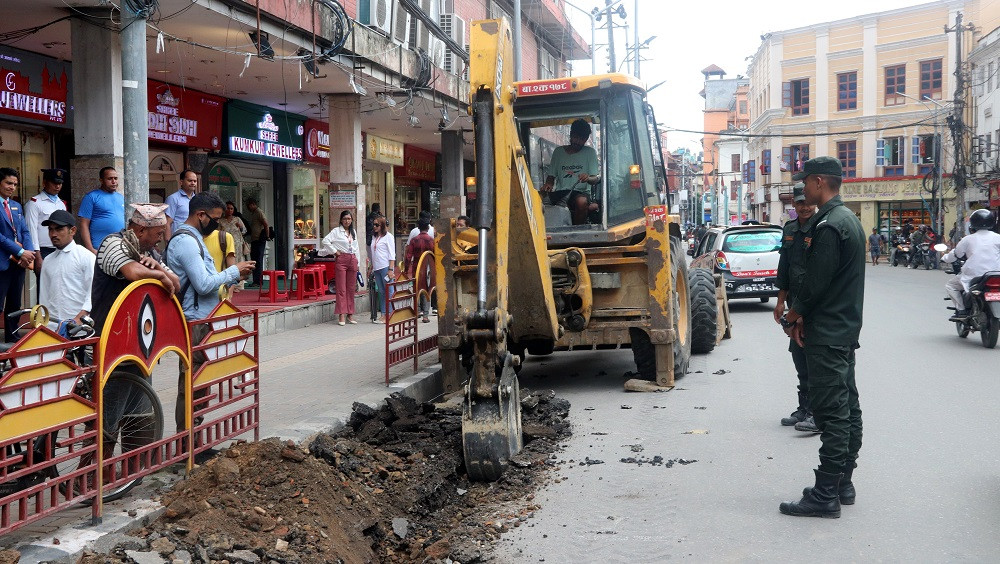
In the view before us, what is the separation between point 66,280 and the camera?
7027mm

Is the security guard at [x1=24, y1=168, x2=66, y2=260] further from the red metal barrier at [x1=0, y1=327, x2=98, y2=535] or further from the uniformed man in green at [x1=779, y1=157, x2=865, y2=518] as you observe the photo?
the uniformed man in green at [x1=779, y1=157, x2=865, y2=518]

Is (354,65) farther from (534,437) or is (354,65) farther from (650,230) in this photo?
(534,437)

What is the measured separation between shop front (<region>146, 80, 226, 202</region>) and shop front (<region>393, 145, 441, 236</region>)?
11.2m

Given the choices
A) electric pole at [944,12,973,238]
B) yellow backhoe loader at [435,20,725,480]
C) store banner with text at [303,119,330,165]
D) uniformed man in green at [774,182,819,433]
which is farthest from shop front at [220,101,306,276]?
electric pole at [944,12,973,238]

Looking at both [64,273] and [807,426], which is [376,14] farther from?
[807,426]

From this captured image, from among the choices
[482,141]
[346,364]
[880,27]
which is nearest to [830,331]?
[482,141]

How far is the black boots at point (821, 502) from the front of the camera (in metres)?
5.10

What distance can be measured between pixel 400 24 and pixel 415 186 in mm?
13149

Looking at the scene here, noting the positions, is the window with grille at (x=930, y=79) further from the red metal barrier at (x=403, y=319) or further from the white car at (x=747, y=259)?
the red metal barrier at (x=403, y=319)

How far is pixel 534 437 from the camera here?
7.17 metres

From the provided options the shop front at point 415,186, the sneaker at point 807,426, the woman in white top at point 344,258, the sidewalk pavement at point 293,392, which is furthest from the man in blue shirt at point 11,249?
the shop front at point 415,186

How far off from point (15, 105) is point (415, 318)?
637cm

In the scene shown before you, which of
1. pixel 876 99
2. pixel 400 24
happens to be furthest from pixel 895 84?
pixel 400 24

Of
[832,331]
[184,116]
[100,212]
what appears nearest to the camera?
[832,331]
